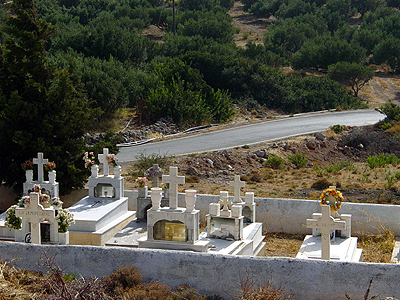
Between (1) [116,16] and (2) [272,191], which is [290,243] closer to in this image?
(2) [272,191]

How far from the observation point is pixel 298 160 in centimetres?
2655

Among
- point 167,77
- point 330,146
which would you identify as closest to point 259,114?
point 167,77

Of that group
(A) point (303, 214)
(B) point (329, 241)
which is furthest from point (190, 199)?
(A) point (303, 214)

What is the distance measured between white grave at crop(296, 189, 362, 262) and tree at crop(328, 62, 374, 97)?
1583 inches

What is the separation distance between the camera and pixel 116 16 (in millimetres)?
70188

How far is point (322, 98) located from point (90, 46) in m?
16.9

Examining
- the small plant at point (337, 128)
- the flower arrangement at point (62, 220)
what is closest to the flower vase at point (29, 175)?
the flower arrangement at point (62, 220)

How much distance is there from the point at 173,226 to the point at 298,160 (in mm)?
15043

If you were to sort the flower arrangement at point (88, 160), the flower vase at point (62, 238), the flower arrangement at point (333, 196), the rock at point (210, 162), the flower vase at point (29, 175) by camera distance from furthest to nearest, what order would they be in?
1. the rock at point (210, 162)
2. the flower arrangement at point (88, 160)
3. the flower vase at point (29, 175)
4. the flower arrangement at point (333, 196)
5. the flower vase at point (62, 238)

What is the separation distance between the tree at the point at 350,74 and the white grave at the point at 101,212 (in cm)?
3928

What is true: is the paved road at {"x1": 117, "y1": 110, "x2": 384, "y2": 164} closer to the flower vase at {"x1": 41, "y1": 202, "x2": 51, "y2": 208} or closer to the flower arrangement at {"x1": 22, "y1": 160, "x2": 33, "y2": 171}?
the flower arrangement at {"x1": 22, "y1": 160, "x2": 33, "y2": 171}

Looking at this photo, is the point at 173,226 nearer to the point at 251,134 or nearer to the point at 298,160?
the point at 298,160

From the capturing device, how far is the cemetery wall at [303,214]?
14977 millimetres

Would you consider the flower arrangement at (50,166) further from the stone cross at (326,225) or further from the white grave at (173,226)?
the stone cross at (326,225)
